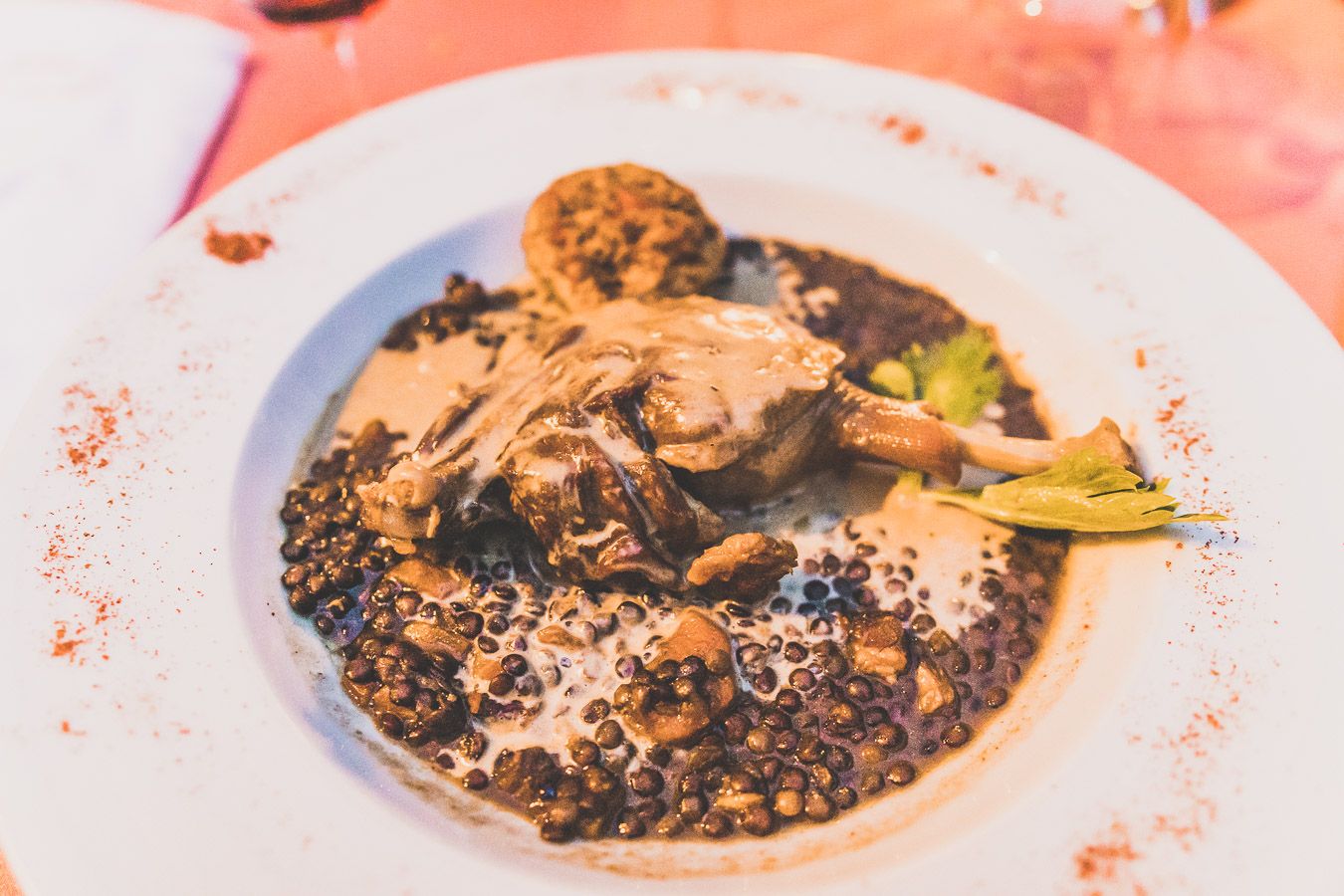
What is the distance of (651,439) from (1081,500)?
4.67 ft

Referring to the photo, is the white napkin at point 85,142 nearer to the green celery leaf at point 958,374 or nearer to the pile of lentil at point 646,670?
the pile of lentil at point 646,670

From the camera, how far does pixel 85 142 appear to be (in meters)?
4.32

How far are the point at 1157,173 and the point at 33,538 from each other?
15.4ft

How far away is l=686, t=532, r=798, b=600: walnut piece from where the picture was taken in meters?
2.94

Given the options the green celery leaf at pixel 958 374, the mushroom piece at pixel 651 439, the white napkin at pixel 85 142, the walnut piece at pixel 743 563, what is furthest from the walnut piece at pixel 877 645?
the white napkin at pixel 85 142

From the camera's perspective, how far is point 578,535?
3012 millimetres

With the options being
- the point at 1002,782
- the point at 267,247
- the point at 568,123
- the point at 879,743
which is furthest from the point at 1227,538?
the point at 267,247

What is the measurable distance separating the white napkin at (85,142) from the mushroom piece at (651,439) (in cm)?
186

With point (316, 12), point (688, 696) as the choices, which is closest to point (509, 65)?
point (316, 12)

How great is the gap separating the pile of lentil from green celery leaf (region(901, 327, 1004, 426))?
0.60m

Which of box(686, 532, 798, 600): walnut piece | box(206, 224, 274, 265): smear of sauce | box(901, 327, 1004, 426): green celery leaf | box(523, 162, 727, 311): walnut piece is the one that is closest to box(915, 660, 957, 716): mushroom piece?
box(686, 532, 798, 600): walnut piece

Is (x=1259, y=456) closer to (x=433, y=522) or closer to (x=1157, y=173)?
(x=1157, y=173)

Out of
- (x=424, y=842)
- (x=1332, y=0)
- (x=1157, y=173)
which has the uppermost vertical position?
(x=1332, y=0)

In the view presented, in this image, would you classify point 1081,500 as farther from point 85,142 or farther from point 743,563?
point 85,142
